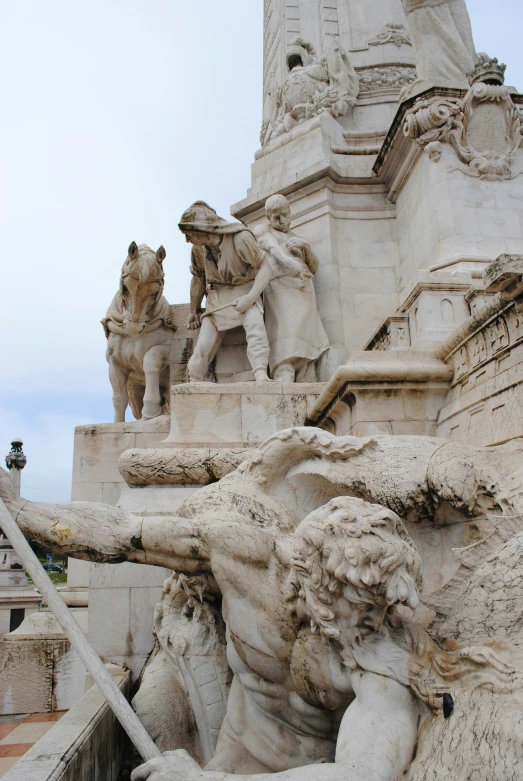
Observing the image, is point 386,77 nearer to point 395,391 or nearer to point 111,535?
point 395,391

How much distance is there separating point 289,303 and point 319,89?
4.10 metres

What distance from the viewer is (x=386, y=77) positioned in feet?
30.9

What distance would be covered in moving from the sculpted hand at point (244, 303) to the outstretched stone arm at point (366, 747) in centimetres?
514

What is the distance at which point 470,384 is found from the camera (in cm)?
409

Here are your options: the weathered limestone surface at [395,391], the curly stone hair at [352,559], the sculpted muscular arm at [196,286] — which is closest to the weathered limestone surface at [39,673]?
the weathered limestone surface at [395,391]

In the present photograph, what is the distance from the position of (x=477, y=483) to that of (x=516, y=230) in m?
4.90

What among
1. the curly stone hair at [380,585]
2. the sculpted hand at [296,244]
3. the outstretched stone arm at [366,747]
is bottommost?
the outstretched stone arm at [366,747]

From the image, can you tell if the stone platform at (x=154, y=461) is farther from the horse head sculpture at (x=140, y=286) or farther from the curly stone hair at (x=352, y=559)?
the curly stone hair at (x=352, y=559)

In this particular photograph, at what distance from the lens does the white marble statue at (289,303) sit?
6941mm

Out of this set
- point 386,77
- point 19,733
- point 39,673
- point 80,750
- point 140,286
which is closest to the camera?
point 80,750

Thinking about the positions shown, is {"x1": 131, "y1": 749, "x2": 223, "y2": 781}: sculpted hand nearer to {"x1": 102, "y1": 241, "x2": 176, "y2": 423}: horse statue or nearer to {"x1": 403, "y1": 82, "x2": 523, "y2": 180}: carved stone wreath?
{"x1": 102, "y1": 241, "x2": 176, "y2": 423}: horse statue

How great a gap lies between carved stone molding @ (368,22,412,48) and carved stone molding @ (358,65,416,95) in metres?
0.44

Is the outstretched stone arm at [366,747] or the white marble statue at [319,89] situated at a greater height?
the white marble statue at [319,89]

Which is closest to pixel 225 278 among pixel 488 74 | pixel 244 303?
pixel 244 303
